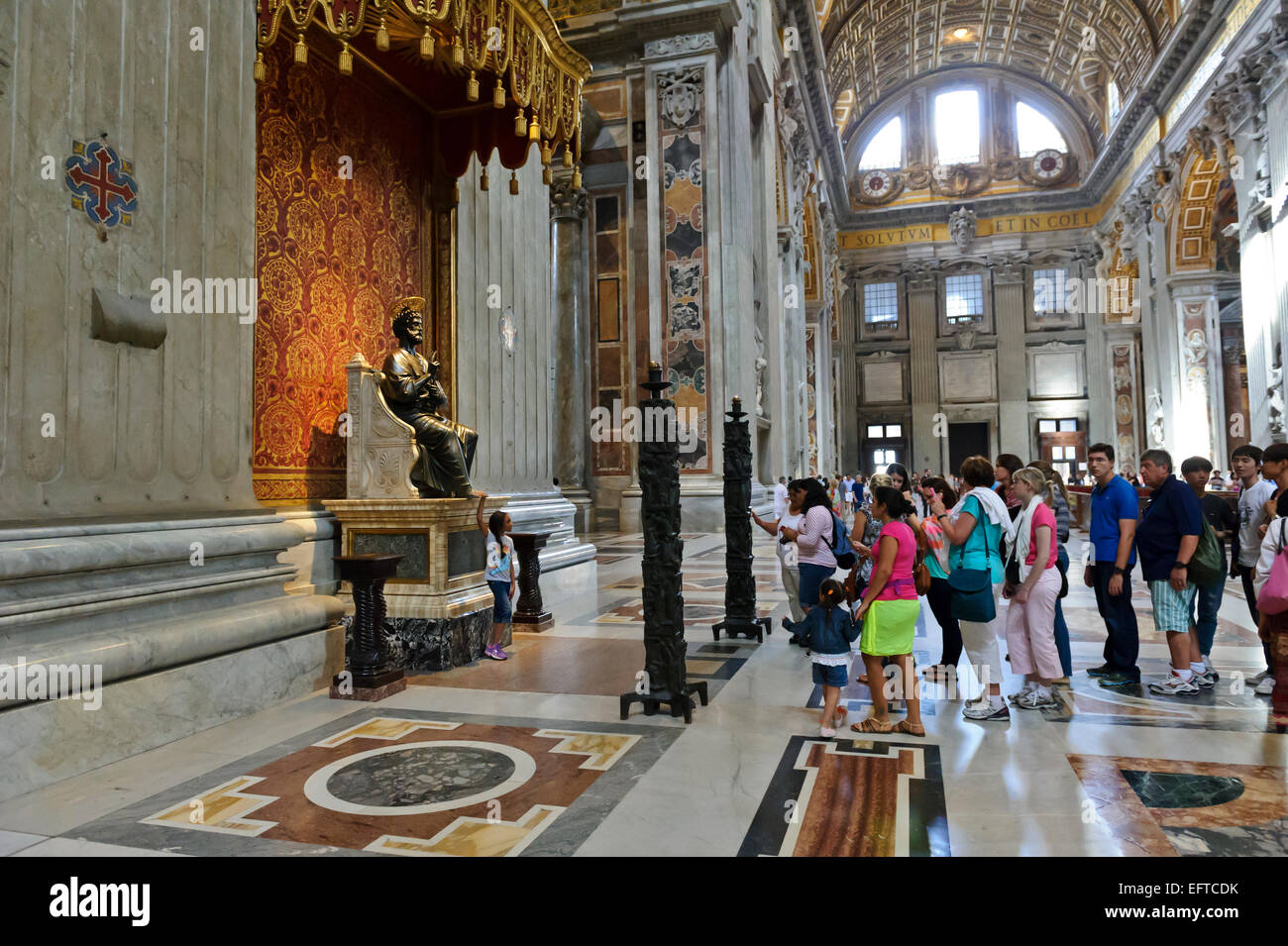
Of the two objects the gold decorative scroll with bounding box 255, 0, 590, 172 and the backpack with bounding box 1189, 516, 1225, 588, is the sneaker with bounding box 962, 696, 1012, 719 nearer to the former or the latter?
the backpack with bounding box 1189, 516, 1225, 588

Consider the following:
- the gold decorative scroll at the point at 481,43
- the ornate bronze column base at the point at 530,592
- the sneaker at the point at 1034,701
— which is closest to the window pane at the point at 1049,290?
the gold decorative scroll at the point at 481,43

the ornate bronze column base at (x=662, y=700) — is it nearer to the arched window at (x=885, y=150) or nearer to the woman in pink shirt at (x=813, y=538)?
the woman in pink shirt at (x=813, y=538)

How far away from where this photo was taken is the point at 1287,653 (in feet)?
12.9

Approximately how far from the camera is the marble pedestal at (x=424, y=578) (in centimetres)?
548

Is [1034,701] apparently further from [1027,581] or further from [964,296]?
[964,296]

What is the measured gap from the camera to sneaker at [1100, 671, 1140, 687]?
491 cm

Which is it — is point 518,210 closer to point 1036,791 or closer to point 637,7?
point 1036,791

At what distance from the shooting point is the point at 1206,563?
4.71 metres

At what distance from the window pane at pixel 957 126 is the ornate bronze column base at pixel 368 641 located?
39.4 metres

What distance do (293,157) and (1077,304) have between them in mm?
37229

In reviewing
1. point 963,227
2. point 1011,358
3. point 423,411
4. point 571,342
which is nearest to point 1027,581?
point 423,411

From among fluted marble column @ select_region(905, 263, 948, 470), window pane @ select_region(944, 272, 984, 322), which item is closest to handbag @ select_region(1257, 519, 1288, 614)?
fluted marble column @ select_region(905, 263, 948, 470)

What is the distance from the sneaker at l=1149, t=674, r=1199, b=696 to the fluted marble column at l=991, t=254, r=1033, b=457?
114ft
